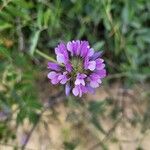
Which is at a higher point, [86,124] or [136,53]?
[136,53]

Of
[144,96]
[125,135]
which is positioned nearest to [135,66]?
[144,96]

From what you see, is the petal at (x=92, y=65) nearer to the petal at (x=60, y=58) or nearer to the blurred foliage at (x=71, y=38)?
the petal at (x=60, y=58)

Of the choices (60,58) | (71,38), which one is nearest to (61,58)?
(60,58)

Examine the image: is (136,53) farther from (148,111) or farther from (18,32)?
(18,32)

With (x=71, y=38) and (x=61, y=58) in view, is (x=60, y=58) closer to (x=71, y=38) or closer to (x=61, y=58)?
(x=61, y=58)

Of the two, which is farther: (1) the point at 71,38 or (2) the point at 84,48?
(1) the point at 71,38
